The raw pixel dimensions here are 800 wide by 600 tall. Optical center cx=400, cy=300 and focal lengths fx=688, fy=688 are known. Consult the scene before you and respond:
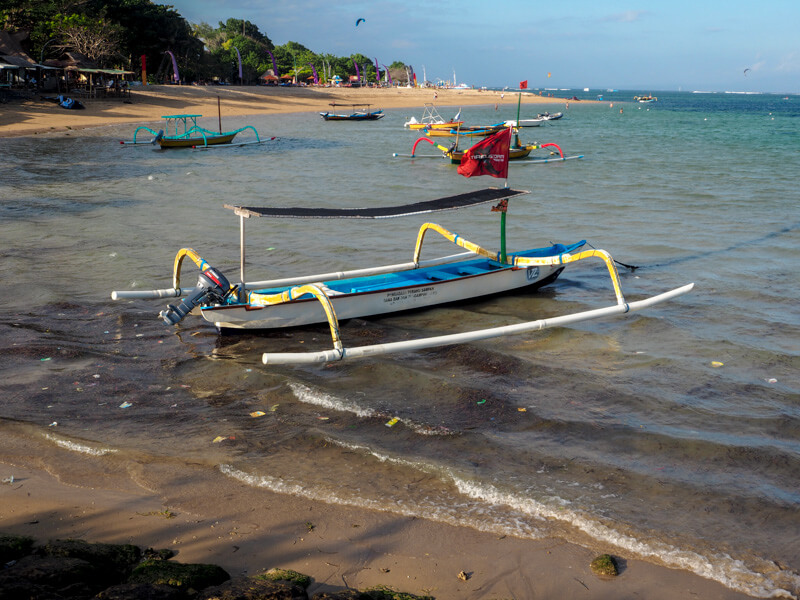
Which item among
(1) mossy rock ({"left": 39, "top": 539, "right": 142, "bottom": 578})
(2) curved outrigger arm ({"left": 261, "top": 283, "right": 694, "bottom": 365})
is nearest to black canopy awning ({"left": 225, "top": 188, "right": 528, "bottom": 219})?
(2) curved outrigger arm ({"left": 261, "top": 283, "right": 694, "bottom": 365})

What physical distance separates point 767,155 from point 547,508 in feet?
119

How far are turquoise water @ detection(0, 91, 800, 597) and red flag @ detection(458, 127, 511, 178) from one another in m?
2.14

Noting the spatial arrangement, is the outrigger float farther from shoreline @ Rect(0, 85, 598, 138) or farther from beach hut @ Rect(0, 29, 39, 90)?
beach hut @ Rect(0, 29, 39, 90)

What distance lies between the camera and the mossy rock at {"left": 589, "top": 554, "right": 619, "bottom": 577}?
181 inches

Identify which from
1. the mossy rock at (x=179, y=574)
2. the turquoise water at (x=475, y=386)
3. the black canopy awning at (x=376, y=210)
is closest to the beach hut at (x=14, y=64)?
the turquoise water at (x=475, y=386)

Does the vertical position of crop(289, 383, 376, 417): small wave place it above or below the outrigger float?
below

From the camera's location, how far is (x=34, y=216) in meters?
17.3

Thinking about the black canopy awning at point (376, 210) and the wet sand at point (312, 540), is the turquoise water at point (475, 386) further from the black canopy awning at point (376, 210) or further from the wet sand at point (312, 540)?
the black canopy awning at point (376, 210)

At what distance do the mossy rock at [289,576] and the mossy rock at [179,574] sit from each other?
249mm

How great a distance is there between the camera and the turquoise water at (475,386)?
5578 millimetres

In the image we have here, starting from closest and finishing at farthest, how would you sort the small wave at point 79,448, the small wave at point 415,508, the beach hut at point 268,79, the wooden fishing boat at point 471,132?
the small wave at point 415,508
the small wave at point 79,448
the wooden fishing boat at point 471,132
the beach hut at point 268,79

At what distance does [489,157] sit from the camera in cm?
1108

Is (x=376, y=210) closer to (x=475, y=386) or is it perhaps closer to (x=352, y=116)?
(x=475, y=386)

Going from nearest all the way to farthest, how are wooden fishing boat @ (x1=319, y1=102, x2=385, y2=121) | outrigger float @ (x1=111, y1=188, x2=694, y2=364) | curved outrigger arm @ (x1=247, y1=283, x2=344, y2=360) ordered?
curved outrigger arm @ (x1=247, y1=283, x2=344, y2=360) < outrigger float @ (x1=111, y1=188, x2=694, y2=364) < wooden fishing boat @ (x1=319, y1=102, x2=385, y2=121)
